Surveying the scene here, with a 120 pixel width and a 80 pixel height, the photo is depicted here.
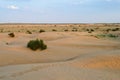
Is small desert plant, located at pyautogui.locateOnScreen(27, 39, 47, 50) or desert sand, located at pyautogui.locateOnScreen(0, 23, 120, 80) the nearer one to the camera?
desert sand, located at pyautogui.locateOnScreen(0, 23, 120, 80)

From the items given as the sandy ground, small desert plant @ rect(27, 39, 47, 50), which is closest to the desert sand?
the sandy ground

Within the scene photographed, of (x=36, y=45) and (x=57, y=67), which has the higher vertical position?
(x=57, y=67)

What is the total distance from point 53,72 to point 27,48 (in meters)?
9.57

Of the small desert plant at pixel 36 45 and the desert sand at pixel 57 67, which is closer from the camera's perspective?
the desert sand at pixel 57 67

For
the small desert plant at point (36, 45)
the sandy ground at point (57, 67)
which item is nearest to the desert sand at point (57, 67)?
the sandy ground at point (57, 67)

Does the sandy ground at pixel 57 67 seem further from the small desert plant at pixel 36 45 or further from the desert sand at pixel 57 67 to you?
the small desert plant at pixel 36 45

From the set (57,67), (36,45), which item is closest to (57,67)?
(57,67)

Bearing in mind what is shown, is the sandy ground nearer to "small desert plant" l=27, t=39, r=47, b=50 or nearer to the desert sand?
the desert sand

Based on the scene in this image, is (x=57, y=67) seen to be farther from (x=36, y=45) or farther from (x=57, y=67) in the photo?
(x=36, y=45)

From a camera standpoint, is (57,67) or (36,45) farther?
(36,45)

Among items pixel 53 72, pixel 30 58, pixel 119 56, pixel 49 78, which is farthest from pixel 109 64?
pixel 30 58

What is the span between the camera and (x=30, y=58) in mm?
15000

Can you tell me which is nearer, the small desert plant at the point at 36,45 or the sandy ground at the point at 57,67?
the sandy ground at the point at 57,67

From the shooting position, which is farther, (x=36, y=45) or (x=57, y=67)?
(x=36, y=45)
